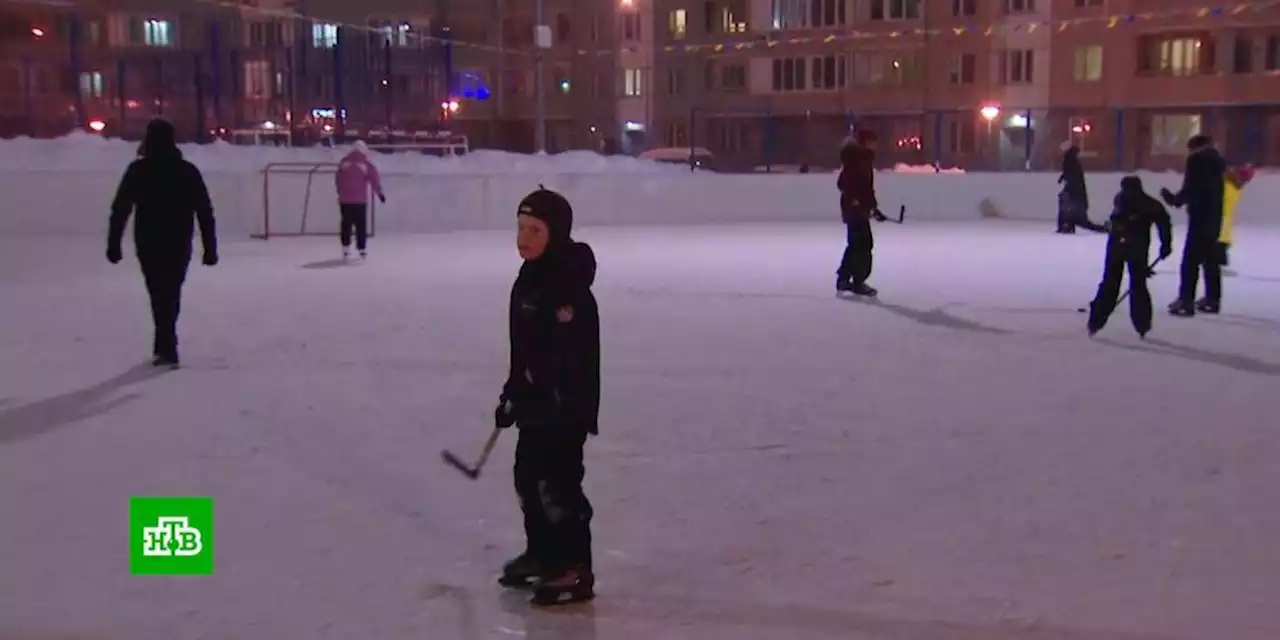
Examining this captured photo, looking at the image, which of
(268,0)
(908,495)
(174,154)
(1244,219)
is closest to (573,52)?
(268,0)

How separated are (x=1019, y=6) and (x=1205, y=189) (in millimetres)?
32725

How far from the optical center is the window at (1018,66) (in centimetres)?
4203

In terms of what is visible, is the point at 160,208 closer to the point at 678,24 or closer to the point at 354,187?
the point at 354,187

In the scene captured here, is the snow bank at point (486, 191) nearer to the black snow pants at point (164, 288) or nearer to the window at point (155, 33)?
the black snow pants at point (164, 288)

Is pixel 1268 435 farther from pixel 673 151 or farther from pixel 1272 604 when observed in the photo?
pixel 673 151

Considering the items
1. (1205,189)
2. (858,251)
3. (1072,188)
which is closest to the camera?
(1205,189)

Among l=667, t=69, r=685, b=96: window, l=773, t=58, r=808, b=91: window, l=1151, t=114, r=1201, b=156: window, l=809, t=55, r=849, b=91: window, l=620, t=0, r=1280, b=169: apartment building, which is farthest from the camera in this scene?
l=667, t=69, r=685, b=96: window

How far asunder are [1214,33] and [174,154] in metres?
35.9

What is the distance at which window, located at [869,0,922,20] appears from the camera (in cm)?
4475

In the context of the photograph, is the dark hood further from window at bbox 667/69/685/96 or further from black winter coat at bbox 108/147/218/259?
window at bbox 667/69/685/96

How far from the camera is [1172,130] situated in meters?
38.4

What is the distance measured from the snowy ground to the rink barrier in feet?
27.7

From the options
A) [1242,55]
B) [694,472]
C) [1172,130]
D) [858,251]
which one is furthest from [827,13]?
[694,472]

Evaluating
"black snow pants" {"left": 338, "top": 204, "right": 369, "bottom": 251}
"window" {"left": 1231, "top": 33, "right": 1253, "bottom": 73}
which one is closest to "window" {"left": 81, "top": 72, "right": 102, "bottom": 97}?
"black snow pants" {"left": 338, "top": 204, "right": 369, "bottom": 251}
